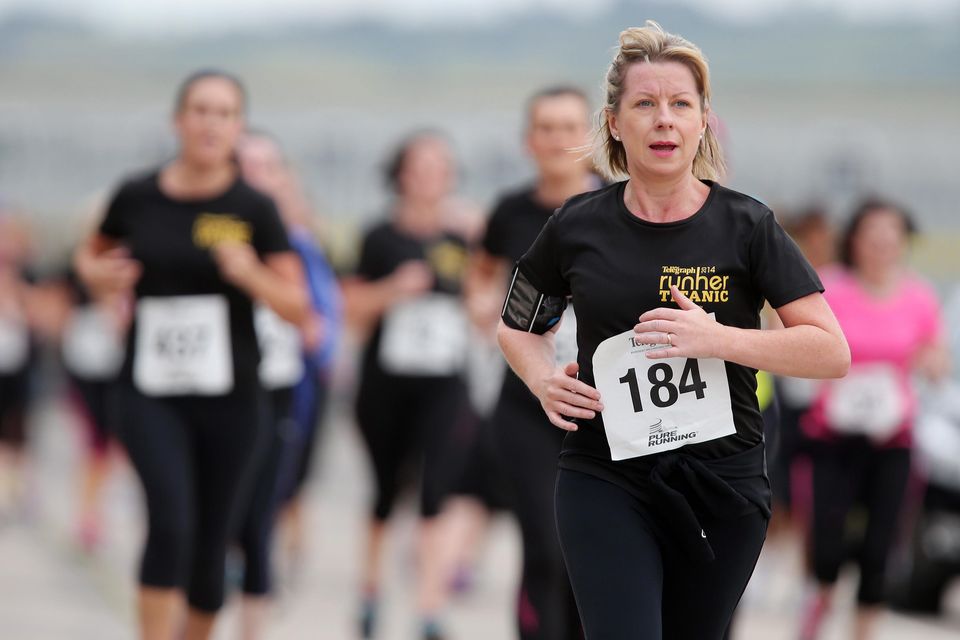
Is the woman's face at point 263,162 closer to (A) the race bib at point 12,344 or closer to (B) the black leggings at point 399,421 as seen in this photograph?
(B) the black leggings at point 399,421

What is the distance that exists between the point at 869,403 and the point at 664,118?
440 cm

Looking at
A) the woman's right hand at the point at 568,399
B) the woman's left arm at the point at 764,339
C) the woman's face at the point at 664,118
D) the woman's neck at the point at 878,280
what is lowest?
the woman's neck at the point at 878,280

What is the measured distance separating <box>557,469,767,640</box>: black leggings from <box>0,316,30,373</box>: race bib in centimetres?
970

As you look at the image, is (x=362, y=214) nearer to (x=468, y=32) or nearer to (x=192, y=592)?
(x=192, y=592)

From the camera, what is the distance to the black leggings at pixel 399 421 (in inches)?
355

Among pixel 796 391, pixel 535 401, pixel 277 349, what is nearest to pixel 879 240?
pixel 796 391

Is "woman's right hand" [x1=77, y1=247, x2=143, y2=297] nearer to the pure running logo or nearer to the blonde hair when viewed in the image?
the blonde hair

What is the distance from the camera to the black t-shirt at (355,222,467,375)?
931cm

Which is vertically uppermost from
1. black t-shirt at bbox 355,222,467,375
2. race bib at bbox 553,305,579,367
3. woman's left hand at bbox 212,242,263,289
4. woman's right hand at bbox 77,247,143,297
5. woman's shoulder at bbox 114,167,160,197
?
woman's shoulder at bbox 114,167,160,197

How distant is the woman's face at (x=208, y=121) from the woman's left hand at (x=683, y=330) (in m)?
2.88

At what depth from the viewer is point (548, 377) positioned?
4352 millimetres

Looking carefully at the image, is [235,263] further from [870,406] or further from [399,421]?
[870,406]

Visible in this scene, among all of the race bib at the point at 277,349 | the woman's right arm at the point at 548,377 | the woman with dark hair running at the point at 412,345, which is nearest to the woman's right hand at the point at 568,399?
the woman's right arm at the point at 548,377

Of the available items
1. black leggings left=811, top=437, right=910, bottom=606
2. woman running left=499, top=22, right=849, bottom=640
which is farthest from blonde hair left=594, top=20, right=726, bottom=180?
black leggings left=811, top=437, right=910, bottom=606
